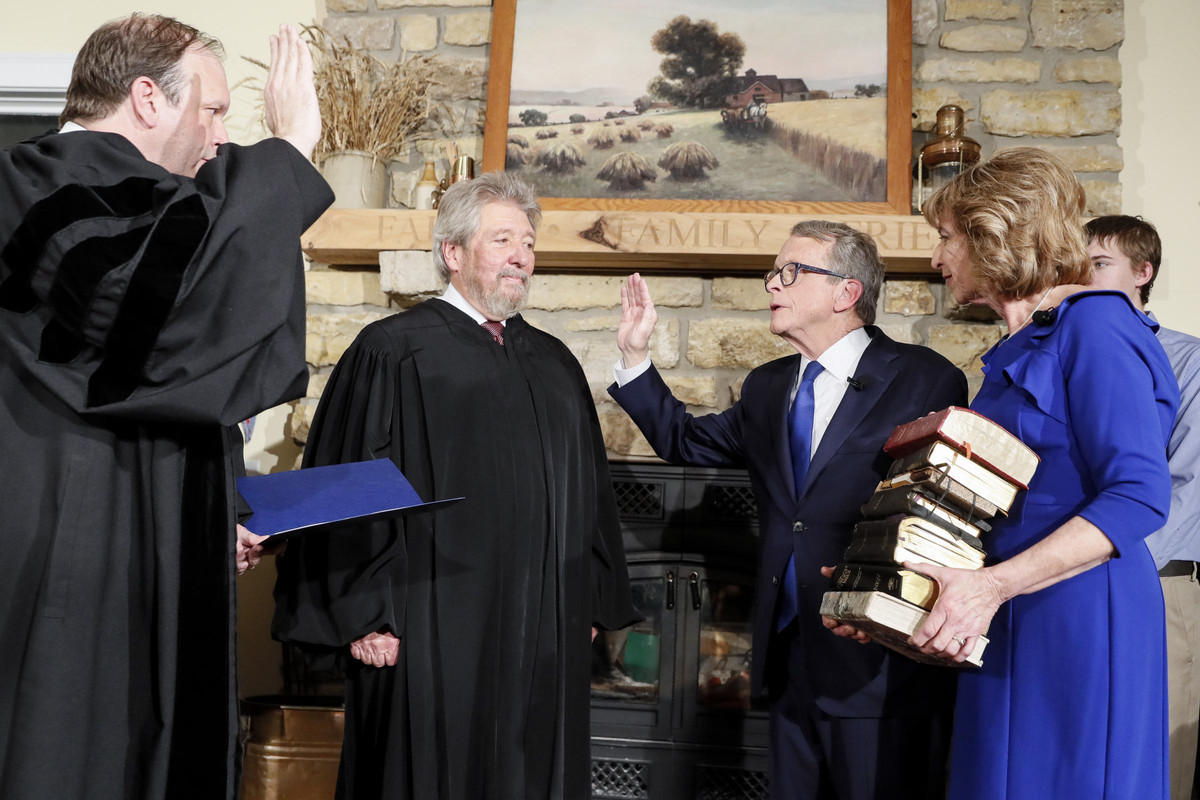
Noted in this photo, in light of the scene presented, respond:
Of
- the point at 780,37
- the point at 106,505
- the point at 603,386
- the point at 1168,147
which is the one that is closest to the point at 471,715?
the point at 106,505

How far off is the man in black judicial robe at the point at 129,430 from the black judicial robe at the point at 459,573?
2.42ft

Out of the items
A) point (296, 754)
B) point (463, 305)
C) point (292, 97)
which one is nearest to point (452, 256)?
point (463, 305)

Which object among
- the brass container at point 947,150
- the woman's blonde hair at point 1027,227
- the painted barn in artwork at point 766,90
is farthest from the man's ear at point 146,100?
the brass container at point 947,150

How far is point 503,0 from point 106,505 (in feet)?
9.39

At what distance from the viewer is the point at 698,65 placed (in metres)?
3.71

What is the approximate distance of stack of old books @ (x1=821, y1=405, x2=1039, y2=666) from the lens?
1667mm

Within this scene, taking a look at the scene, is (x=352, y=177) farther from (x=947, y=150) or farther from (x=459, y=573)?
(x=947, y=150)

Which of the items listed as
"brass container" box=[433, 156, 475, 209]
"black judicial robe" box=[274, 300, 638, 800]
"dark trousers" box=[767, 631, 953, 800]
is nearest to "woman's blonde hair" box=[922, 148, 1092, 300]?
"dark trousers" box=[767, 631, 953, 800]

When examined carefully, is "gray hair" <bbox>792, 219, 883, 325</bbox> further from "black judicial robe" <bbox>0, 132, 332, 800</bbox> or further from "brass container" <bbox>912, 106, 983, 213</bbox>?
"black judicial robe" <bbox>0, 132, 332, 800</bbox>

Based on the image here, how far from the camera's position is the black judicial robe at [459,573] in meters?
2.22

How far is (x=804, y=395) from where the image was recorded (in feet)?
8.25

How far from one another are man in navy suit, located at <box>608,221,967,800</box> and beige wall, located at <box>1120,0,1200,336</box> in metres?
1.52

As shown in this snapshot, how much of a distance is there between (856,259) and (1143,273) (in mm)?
947

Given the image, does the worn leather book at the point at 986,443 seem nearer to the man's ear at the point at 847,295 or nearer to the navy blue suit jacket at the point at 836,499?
the navy blue suit jacket at the point at 836,499
